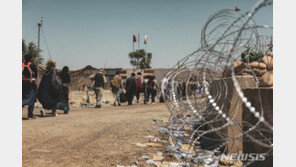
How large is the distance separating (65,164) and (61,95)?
544cm

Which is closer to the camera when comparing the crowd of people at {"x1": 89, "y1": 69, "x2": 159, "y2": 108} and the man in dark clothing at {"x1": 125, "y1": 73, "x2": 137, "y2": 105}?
the crowd of people at {"x1": 89, "y1": 69, "x2": 159, "y2": 108}

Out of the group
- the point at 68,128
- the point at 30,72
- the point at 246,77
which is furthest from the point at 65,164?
the point at 30,72

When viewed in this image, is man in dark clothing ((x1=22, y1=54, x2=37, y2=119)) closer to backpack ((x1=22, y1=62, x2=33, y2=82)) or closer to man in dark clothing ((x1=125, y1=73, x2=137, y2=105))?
backpack ((x1=22, y1=62, x2=33, y2=82))

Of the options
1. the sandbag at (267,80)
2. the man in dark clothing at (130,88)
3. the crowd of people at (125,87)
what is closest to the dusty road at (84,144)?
the sandbag at (267,80)

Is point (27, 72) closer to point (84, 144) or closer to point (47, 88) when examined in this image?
point (47, 88)

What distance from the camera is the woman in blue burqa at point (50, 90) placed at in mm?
7773

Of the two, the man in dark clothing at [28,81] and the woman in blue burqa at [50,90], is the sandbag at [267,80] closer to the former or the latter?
the man in dark clothing at [28,81]

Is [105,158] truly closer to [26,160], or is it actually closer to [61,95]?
[26,160]

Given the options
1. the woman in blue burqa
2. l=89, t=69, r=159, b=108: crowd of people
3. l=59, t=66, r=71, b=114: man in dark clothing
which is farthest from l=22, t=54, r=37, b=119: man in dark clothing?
l=89, t=69, r=159, b=108: crowd of people

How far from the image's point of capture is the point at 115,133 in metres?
4.91

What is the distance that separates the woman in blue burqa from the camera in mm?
7773

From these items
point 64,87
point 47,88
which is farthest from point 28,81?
point 64,87

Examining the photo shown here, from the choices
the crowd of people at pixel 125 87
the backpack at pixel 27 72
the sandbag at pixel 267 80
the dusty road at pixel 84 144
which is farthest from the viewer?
the crowd of people at pixel 125 87

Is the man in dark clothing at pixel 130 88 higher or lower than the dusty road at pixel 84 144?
higher
